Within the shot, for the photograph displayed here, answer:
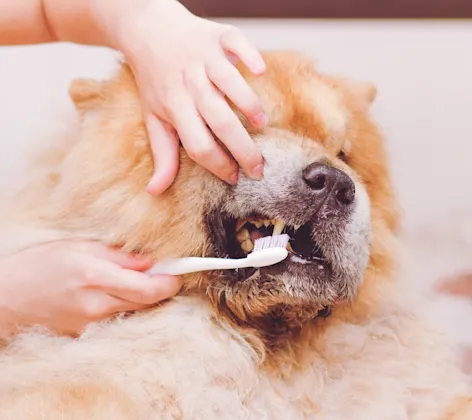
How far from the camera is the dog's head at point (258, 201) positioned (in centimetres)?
101

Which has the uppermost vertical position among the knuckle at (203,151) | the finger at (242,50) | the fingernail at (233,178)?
the finger at (242,50)

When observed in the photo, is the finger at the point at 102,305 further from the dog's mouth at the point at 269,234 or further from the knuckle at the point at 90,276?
the dog's mouth at the point at 269,234

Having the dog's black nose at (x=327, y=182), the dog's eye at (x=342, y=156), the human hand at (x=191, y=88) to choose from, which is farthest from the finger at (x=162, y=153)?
the dog's eye at (x=342, y=156)

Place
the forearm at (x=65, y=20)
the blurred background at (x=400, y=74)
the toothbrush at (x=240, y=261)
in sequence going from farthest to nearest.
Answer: the blurred background at (x=400, y=74) < the forearm at (x=65, y=20) < the toothbrush at (x=240, y=261)

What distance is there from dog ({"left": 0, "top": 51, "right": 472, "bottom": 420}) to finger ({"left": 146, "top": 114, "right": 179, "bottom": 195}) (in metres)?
0.03

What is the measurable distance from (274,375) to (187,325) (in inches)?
6.4

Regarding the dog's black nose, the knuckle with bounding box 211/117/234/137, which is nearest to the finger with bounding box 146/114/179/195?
the knuckle with bounding box 211/117/234/137

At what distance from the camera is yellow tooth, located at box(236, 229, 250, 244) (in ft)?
3.57

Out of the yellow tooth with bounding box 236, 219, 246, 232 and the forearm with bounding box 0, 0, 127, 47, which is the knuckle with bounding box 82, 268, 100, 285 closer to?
the yellow tooth with bounding box 236, 219, 246, 232

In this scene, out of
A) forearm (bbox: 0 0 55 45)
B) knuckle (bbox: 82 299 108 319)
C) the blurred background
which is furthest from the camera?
the blurred background

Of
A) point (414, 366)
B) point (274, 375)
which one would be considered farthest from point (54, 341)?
point (414, 366)

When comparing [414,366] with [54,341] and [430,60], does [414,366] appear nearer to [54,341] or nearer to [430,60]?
[54,341]

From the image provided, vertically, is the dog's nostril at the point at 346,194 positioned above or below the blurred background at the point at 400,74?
above

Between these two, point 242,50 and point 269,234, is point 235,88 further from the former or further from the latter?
point 269,234
